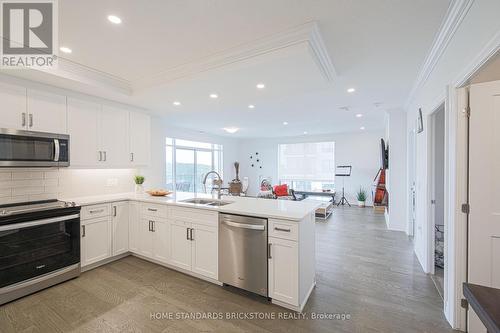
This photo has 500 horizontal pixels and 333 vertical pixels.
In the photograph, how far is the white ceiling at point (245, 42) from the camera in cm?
174

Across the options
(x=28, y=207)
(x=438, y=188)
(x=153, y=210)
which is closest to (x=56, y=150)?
(x=28, y=207)

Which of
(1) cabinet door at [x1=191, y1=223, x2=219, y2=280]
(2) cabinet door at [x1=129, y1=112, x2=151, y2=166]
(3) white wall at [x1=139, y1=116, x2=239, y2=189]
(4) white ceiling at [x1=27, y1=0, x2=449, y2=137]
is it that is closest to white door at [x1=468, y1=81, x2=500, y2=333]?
(4) white ceiling at [x1=27, y1=0, x2=449, y2=137]

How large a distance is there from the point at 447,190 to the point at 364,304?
1.43m

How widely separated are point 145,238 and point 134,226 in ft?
1.03

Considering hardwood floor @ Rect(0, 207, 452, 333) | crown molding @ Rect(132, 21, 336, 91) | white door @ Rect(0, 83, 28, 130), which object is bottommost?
hardwood floor @ Rect(0, 207, 452, 333)

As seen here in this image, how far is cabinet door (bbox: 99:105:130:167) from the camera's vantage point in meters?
3.51

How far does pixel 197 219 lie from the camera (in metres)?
2.68

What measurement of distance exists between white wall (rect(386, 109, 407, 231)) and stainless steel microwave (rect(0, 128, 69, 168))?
6.03m

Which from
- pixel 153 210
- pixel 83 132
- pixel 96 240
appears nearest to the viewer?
pixel 96 240

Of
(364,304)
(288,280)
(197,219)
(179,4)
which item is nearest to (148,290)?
(197,219)

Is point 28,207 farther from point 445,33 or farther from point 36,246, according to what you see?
Answer: point 445,33

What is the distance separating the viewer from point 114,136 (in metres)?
3.65

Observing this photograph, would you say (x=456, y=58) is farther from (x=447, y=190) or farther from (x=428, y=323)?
(x=428, y=323)

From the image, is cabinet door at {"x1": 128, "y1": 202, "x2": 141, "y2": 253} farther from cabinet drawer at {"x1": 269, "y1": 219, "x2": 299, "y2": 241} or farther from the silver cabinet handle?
cabinet drawer at {"x1": 269, "y1": 219, "x2": 299, "y2": 241}
